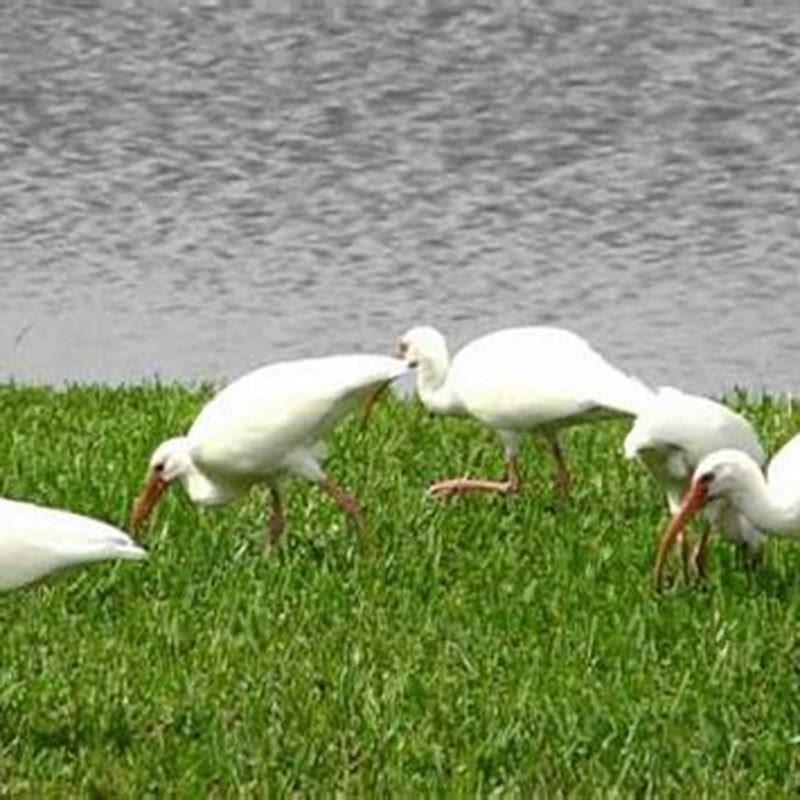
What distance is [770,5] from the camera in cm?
3073

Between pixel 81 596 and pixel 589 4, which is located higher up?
pixel 81 596

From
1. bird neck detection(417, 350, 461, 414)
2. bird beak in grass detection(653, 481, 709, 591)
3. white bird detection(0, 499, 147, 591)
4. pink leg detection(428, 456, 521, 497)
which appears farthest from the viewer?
bird neck detection(417, 350, 461, 414)

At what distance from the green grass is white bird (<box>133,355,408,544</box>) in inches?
6.9

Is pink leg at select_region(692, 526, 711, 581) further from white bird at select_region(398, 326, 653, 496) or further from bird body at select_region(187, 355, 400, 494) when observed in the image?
bird body at select_region(187, 355, 400, 494)

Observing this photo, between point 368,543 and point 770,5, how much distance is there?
73.9 feet

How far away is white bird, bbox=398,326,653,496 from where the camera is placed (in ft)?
29.9

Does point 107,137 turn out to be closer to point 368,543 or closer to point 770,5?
point 770,5

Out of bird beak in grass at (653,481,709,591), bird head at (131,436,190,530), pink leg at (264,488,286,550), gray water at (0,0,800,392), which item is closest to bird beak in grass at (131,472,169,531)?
bird head at (131,436,190,530)

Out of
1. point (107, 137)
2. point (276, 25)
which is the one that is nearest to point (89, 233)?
point (107, 137)

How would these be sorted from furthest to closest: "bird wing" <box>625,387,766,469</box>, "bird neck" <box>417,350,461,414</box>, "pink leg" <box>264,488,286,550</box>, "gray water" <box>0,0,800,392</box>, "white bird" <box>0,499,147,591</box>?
"gray water" <box>0,0,800,392</box>, "bird neck" <box>417,350,461,414</box>, "pink leg" <box>264,488,286,550</box>, "bird wing" <box>625,387,766,469</box>, "white bird" <box>0,499,147,591</box>

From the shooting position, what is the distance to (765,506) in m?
8.25

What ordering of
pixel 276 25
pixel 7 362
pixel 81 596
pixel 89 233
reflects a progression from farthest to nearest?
pixel 276 25 < pixel 89 233 < pixel 7 362 < pixel 81 596

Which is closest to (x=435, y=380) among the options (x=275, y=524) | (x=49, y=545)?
(x=275, y=524)

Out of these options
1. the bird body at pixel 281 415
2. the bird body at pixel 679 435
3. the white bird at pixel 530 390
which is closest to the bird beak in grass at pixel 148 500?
the bird body at pixel 281 415
